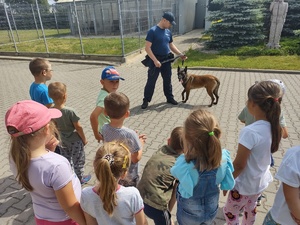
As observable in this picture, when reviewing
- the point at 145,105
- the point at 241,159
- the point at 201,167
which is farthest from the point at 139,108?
the point at 201,167

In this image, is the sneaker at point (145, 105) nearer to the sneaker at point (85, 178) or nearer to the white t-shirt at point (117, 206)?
the sneaker at point (85, 178)

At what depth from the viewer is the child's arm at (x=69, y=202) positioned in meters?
1.43

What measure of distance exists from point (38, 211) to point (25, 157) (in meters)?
0.49

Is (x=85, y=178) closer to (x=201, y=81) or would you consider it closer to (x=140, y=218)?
(x=140, y=218)

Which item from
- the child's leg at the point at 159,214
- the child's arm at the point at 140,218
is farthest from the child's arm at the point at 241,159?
the child's arm at the point at 140,218

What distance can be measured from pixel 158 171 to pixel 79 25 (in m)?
17.8

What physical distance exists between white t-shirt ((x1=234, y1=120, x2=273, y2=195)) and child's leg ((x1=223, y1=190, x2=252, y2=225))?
108 millimetres

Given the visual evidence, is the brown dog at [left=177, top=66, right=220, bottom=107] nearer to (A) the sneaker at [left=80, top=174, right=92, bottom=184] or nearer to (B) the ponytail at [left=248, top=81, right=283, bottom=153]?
(A) the sneaker at [left=80, top=174, right=92, bottom=184]

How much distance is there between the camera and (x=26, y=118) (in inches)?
53.6

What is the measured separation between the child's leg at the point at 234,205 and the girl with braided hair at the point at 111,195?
1.03 meters

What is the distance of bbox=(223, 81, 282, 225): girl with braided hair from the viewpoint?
1792 mm

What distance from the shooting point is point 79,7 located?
21594 mm

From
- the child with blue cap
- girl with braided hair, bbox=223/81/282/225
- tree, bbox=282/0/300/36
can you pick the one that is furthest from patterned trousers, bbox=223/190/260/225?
tree, bbox=282/0/300/36

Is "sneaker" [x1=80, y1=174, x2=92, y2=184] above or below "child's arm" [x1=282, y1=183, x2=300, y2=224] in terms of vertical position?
below
